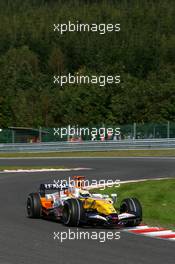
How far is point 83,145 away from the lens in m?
44.4

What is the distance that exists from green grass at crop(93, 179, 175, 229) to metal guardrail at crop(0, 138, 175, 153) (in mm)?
22286

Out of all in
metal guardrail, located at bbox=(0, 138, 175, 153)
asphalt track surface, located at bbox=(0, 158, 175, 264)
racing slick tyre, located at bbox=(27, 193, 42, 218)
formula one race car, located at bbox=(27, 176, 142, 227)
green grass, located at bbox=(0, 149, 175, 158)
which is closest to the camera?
asphalt track surface, located at bbox=(0, 158, 175, 264)

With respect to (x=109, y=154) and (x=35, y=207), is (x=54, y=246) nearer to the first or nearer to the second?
(x=35, y=207)

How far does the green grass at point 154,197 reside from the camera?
1502 centimetres

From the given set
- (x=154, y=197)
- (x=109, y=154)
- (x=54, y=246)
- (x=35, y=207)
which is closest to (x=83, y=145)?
(x=109, y=154)

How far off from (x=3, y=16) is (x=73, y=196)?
14003cm

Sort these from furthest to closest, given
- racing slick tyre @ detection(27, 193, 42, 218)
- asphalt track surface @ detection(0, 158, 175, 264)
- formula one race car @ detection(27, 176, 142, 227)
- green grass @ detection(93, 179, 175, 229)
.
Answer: green grass @ detection(93, 179, 175, 229) → racing slick tyre @ detection(27, 193, 42, 218) → formula one race car @ detection(27, 176, 142, 227) → asphalt track surface @ detection(0, 158, 175, 264)

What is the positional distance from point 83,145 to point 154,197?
26249 millimetres

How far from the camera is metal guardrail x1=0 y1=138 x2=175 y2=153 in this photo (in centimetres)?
4431

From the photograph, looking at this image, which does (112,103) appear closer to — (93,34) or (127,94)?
(127,94)

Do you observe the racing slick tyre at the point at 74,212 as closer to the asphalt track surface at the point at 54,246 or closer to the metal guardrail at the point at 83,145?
the asphalt track surface at the point at 54,246

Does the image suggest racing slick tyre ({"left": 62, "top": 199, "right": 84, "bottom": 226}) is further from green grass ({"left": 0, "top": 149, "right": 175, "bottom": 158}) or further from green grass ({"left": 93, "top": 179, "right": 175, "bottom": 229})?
green grass ({"left": 0, "top": 149, "right": 175, "bottom": 158})

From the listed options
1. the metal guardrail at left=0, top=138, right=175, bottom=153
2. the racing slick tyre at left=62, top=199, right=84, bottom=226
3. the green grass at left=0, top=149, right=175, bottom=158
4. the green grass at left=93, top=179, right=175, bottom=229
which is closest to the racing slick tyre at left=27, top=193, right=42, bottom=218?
the racing slick tyre at left=62, top=199, right=84, bottom=226

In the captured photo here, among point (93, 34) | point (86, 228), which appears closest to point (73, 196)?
point (86, 228)
